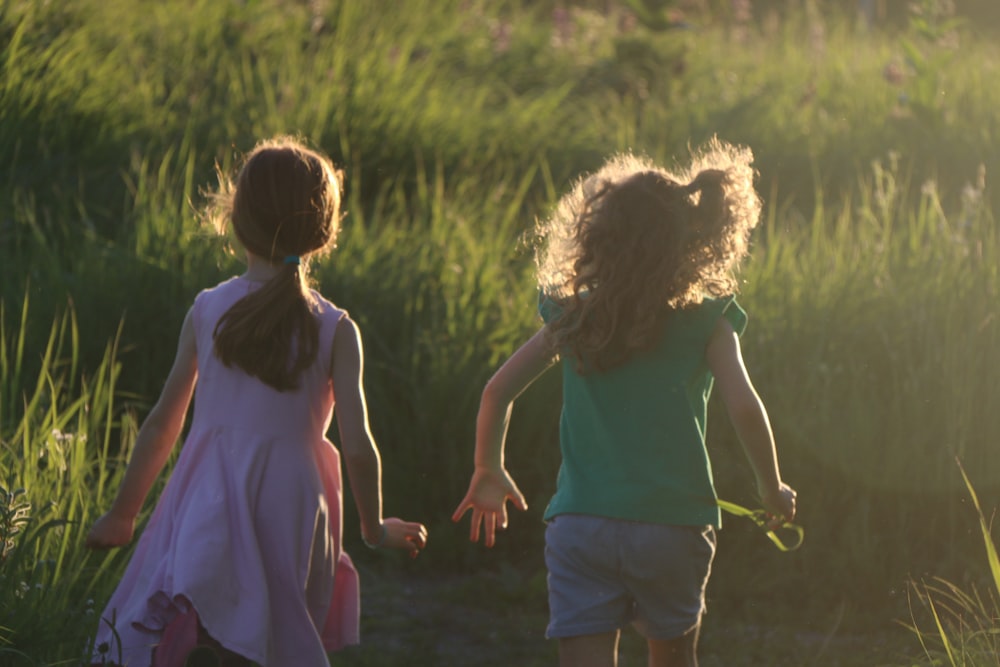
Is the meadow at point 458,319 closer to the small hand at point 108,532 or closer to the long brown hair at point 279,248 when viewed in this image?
the small hand at point 108,532

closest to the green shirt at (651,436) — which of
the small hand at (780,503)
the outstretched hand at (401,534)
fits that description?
the small hand at (780,503)

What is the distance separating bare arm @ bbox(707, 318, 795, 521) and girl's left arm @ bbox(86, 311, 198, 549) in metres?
1.11

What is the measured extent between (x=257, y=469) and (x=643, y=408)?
2.63 ft

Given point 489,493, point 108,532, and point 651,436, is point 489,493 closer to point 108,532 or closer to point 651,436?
point 651,436

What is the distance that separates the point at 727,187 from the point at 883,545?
1922 millimetres

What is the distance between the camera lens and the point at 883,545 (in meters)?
4.44

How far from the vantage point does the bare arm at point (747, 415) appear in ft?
9.19

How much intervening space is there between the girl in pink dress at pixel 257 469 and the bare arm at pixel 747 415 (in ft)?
2.33

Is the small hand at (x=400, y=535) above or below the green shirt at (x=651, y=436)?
below

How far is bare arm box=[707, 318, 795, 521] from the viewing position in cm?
280

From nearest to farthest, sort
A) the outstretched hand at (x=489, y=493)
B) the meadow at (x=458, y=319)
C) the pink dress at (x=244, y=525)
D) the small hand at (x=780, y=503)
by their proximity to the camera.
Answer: the pink dress at (x=244, y=525)
the small hand at (x=780, y=503)
the outstretched hand at (x=489, y=493)
the meadow at (x=458, y=319)

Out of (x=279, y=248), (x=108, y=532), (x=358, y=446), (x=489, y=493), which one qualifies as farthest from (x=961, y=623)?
(x=108, y=532)

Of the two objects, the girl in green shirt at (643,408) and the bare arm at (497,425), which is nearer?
the girl in green shirt at (643,408)

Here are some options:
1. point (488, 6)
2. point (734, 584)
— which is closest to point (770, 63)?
point (488, 6)
